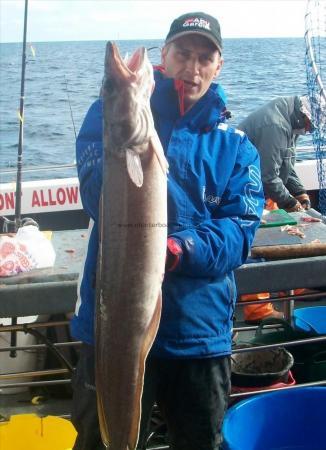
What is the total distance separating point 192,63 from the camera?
2809mm

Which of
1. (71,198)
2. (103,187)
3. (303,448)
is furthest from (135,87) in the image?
(71,198)

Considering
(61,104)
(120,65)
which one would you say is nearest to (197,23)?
(120,65)

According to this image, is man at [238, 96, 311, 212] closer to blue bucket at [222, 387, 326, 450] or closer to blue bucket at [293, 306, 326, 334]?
blue bucket at [293, 306, 326, 334]

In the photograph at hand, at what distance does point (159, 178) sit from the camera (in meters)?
2.25

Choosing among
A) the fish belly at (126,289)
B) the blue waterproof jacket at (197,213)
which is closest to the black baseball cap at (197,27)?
the blue waterproof jacket at (197,213)

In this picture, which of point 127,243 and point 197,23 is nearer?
point 127,243

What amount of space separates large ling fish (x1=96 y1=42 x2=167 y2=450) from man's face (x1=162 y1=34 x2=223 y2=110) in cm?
58

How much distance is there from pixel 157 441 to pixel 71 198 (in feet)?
15.1

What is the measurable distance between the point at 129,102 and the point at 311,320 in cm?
344

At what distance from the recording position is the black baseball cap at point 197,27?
111 inches

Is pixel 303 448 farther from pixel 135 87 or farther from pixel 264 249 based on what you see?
pixel 135 87

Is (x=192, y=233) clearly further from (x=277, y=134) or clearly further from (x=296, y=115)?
(x=296, y=115)

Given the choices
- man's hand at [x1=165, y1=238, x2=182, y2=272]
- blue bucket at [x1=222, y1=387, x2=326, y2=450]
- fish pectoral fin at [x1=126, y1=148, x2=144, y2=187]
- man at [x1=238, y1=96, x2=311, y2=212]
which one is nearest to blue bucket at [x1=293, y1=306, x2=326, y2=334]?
blue bucket at [x1=222, y1=387, x2=326, y2=450]

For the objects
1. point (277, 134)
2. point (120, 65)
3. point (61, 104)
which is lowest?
point (120, 65)
